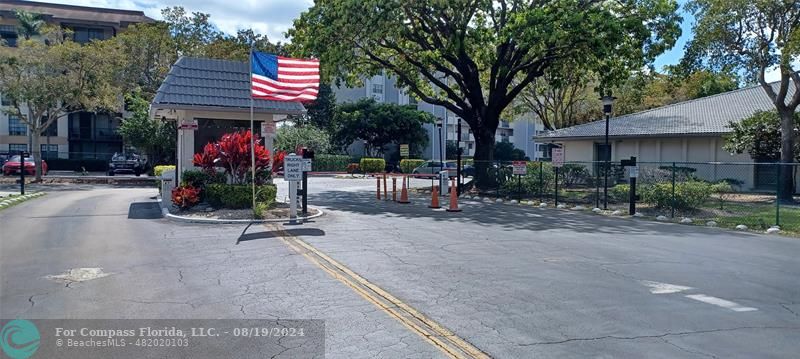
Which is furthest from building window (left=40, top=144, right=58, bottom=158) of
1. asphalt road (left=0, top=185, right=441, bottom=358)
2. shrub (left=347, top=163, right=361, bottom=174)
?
asphalt road (left=0, top=185, right=441, bottom=358)

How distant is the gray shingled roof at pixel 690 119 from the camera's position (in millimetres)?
29797

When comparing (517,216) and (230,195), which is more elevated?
(230,195)

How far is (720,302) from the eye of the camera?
7457mm

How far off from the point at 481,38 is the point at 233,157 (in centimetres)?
1289

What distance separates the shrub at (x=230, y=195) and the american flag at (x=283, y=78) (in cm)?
281

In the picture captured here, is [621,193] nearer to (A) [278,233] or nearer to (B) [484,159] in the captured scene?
(B) [484,159]

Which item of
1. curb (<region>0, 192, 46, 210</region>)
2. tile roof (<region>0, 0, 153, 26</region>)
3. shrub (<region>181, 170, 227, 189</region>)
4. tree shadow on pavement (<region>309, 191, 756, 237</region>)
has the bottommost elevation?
tree shadow on pavement (<region>309, 191, 756, 237</region>)

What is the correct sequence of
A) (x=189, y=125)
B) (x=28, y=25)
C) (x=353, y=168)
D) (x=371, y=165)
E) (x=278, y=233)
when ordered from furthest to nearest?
(x=371, y=165)
(x=353, y=168)
(x=28, y=25)
(x=189, y=125)
(x=278, y=233)

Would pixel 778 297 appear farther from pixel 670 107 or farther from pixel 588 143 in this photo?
pixel 670 107

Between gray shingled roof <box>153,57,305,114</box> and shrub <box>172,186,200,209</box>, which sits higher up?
gray shingled roof <box>153,57,305,114</box>

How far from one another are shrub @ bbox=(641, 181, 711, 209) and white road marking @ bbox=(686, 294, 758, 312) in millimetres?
11894

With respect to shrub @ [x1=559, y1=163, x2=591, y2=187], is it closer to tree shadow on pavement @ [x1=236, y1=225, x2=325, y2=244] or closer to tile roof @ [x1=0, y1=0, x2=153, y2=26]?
tree shadow on pavement @ [x1=236, y1=225, x2=325, y2=244]

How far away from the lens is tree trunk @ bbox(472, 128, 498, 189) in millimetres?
27672

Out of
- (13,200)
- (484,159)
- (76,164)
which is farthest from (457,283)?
(76,164)
